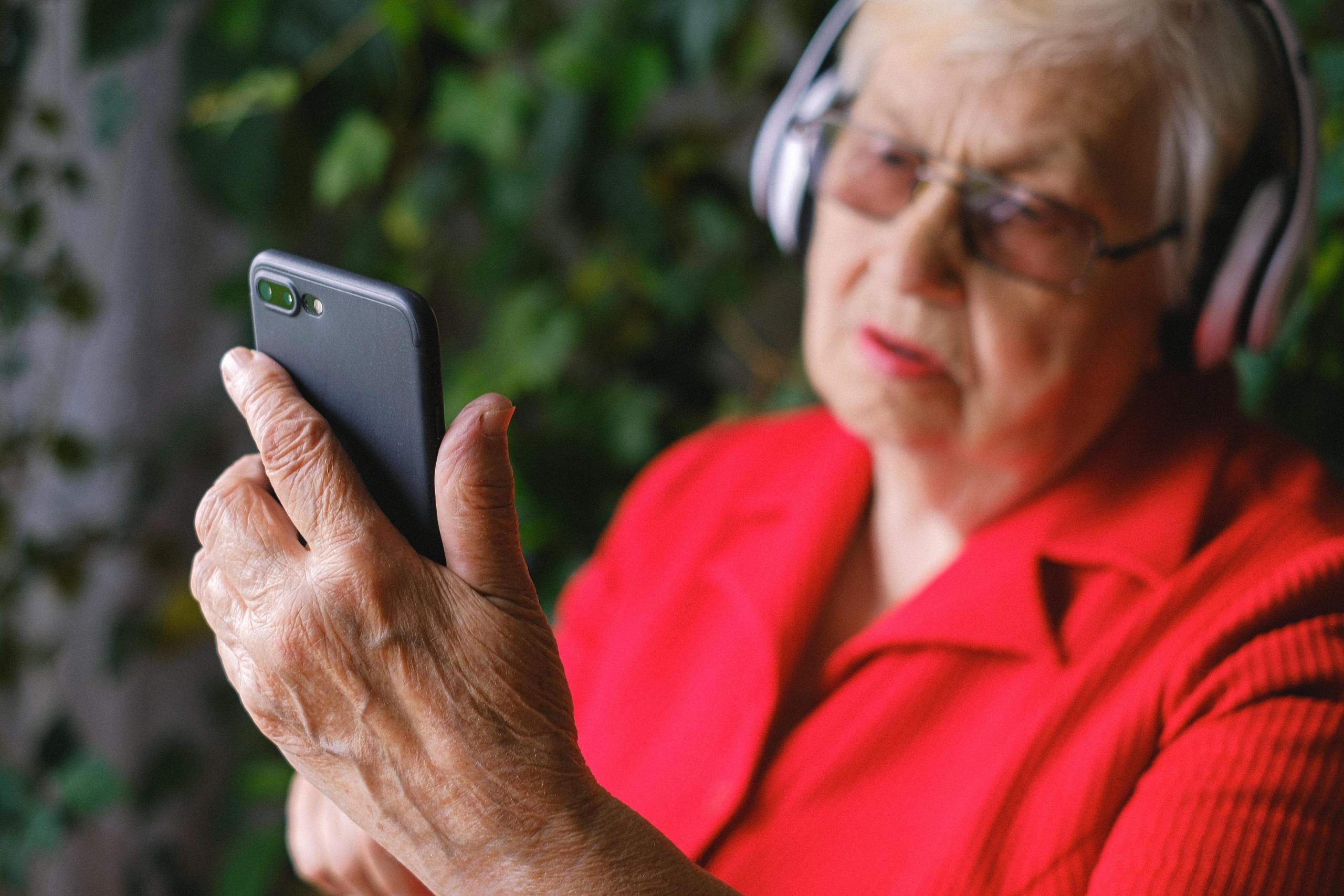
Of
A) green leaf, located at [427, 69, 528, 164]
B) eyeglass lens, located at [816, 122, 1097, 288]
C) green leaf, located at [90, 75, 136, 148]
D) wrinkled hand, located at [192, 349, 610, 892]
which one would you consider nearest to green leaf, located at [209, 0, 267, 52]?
green leaf, located at [90, 75, 136, 148]

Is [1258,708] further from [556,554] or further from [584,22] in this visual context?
[584,22]

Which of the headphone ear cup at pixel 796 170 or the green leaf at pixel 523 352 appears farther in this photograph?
the green leaf at pixel 523 352

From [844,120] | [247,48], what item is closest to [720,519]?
[844,120]

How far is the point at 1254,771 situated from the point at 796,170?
0.63 metres

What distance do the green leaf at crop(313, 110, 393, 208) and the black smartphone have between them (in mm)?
944

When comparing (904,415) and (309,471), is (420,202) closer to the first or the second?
(904,415)

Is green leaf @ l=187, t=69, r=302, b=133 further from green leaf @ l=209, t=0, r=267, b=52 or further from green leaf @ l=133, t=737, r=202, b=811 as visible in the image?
green leaf @ l=133, t=737, r=202, b=811

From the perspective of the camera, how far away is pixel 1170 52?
78 cm

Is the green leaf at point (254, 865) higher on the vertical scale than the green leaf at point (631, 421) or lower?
lower

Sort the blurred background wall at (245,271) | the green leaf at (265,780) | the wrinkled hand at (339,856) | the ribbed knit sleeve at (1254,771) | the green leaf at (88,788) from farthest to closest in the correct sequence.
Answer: the green leaf at (265,780) < the blurred background wall at (245,271) < the green leaf at (88,788) < the wrinkled hand at (339,856) < the ribbed knit sleeve at (1254,771)

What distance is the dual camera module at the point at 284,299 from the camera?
1.91ft

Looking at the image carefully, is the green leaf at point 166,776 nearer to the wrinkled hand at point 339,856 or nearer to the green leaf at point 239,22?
the wrinkled hand at point 339,856

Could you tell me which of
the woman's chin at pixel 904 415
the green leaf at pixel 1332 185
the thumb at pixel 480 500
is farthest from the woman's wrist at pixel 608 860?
the green leaf at pixel 1332 185

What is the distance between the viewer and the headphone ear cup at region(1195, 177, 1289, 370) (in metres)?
0.81
